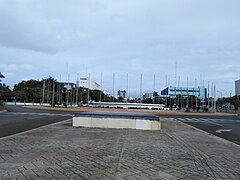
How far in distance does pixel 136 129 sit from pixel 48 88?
254 ft

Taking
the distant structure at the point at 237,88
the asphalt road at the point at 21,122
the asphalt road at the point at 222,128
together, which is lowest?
the asphalt road at the point at 222,128

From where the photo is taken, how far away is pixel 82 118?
50.6 feet

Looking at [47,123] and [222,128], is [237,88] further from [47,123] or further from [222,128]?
Result: [47,123]

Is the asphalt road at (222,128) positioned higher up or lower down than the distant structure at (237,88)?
lower down

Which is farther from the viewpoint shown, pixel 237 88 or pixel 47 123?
pixel 237 88

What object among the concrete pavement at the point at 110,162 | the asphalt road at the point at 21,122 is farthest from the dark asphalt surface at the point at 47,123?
the concrete pavement at the point at 110,162

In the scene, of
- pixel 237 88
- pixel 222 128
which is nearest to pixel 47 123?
pixel 222 128

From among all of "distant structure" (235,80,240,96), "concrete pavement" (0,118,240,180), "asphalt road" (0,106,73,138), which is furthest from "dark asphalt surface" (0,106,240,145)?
"distant structure" (235,80,240,96)

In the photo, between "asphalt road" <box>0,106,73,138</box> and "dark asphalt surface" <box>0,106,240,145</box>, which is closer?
"asphalt road" <box>0,106,73,138</box>

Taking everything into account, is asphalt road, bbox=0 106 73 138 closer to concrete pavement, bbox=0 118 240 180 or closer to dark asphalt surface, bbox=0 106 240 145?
dark asphalt surface, bbox=0 106 240 145

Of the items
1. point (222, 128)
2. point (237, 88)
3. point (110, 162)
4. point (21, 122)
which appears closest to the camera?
point (110, 162)

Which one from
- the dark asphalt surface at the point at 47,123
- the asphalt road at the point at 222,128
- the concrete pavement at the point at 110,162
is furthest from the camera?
the asphalt road at the point at 222,128

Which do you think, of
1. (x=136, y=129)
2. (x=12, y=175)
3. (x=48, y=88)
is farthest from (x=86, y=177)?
(x=48, y=88)

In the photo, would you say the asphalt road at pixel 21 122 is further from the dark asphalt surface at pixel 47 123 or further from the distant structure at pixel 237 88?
the distant structure at pixel 237 88
